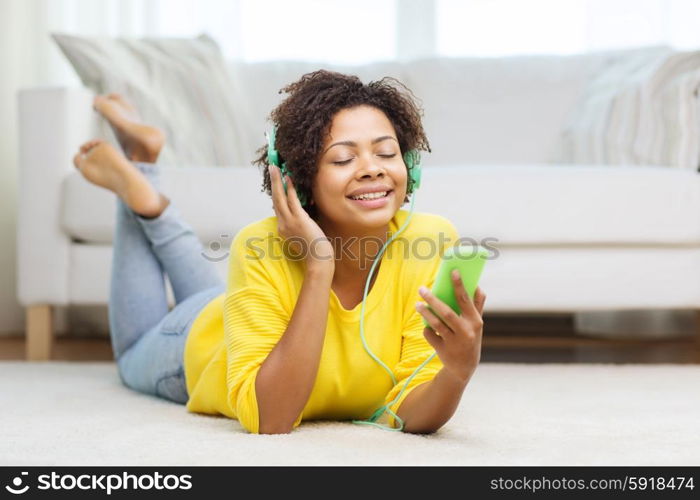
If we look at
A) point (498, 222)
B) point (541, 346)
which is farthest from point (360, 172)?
point (541, 346)

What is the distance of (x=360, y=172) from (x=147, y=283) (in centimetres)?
70

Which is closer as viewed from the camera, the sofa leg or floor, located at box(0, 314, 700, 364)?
the sofa leg

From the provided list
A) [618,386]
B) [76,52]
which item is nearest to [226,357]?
[618,386]

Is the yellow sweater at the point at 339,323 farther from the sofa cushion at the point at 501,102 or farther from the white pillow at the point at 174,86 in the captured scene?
the sofa cushion at the point at 501,102

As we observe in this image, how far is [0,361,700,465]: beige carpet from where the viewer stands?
106cm

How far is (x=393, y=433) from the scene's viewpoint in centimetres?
120

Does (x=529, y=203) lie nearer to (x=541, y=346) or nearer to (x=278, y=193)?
(x=541, y=346)

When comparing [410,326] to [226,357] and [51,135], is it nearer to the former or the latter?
[226,357]

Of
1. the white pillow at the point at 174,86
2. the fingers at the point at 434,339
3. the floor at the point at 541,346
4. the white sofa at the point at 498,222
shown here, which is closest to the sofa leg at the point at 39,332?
Answer: the white sofa at the point at 498,222


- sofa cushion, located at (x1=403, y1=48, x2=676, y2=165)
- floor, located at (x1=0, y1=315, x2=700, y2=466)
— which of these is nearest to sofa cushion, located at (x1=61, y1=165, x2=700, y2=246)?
floor, located at (x1=0, y1=315, x2=700, y2=466)

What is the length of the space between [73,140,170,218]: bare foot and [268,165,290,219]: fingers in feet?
1.85

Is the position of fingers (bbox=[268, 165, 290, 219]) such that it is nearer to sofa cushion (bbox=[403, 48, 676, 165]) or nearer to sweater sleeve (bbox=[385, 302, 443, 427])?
sweater sleeve (bbox=[385, 302, 443, 427])

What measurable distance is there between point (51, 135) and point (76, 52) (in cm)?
43

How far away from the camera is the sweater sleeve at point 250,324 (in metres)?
1.20
